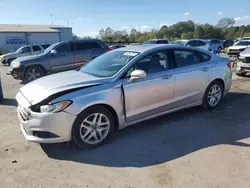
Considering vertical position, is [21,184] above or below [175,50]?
below

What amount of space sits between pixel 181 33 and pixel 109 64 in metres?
75.5

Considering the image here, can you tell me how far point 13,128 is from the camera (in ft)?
15.5

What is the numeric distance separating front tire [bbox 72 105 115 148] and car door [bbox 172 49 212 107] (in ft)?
5.24

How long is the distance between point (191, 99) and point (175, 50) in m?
1.10

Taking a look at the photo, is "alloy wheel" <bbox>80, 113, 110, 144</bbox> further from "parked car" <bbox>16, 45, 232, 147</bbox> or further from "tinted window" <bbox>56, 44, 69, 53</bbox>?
"tinted window" <bbox>56, 44, 69, 53</bbox>

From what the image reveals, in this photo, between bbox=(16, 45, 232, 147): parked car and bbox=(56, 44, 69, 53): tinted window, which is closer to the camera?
bbox=(16, 45, 232, 147): parked car

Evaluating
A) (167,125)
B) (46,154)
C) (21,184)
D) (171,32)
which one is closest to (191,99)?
(167,125)

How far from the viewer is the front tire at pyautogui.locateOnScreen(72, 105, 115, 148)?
3527 millimetres

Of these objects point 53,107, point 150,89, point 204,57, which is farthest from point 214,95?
point 53,107

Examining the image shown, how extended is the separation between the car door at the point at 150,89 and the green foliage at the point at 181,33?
54.3 metres

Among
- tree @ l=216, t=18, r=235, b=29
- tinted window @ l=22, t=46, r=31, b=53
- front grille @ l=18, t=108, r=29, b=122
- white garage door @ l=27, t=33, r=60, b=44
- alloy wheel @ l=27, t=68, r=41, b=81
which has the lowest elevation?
alloy wheel @ l=27, t=68, r=41, b=81

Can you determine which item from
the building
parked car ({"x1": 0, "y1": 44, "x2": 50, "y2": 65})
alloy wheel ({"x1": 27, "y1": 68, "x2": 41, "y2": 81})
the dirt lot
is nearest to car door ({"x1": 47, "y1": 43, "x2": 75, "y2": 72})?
alloy wheel ({"x1": 27, "y1": 68, "x2": 41, "y2": 81})

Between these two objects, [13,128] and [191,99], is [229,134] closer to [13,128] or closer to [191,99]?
[191,99]

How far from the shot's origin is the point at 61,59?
10.5 metres
